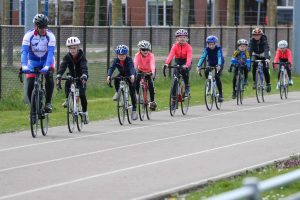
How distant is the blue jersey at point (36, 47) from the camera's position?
1766 cm

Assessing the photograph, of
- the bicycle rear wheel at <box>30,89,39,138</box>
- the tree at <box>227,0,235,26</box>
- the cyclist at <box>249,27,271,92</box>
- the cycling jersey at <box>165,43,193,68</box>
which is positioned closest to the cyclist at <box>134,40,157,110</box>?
the cycling jersey at <box>165,43,193,68</box>

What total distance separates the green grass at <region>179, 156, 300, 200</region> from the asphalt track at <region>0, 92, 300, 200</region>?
240mm

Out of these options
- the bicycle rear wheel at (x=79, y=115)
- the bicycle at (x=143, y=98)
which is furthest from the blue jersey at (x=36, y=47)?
the bicycle at (x=143, y=98)

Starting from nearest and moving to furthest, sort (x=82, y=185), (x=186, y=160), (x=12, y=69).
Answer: (x=82, y=185) < (x=186, y=160) < (x=12, y=69)

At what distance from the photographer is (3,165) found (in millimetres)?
13641

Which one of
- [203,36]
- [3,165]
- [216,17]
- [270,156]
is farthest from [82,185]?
[216,17]

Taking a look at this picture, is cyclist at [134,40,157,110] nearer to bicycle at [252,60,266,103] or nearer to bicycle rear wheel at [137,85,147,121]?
bicycle rear wheel at [137,85,147,121]

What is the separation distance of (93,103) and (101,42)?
5401 mm

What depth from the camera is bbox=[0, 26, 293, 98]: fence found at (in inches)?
1037

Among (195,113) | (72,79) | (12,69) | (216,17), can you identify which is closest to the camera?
(72,79)

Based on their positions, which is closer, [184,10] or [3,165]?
[3,165]

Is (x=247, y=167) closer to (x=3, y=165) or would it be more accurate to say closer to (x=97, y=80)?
(x=3, y=165)

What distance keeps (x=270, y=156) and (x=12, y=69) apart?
43.0 ft

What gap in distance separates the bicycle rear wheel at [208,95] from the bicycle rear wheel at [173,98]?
150cm
